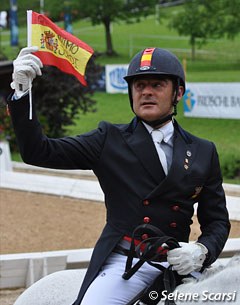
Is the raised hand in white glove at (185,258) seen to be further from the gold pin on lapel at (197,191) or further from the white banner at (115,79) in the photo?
the white banner at (115,79)

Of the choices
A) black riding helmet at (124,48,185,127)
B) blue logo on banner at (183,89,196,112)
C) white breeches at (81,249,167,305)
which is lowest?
blue logo on banner at (183,89,196,112)

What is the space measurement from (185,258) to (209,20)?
28.5 m

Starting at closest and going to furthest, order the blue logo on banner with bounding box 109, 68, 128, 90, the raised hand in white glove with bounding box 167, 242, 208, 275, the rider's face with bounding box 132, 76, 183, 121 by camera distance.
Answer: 1. the raised hand in white glove with bounding box 167, 242, 208, 275
2. the rider's face with bounding box 132, 76, 183, 121
3. the blue logo on banner with bounding box 109, 68, 128, 90

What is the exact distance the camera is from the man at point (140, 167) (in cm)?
327

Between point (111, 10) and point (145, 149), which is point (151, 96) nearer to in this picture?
point (145, 149)

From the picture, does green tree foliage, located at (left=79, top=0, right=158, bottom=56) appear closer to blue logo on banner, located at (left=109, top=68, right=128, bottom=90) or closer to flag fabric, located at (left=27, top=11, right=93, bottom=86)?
blue logo on banner, located at (left=109, top=68, right=128, bottom=90)

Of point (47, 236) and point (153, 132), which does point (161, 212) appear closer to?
point (153, 132)

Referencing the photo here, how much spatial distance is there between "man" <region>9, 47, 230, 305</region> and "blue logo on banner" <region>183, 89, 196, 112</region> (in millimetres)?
12917

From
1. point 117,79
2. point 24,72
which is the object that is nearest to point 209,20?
point 117,79

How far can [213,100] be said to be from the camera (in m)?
16.0

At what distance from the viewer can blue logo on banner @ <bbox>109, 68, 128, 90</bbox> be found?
23028 millimetres

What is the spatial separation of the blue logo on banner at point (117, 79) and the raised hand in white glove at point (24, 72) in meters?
19.6

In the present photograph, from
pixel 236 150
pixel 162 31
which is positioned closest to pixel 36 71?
pixel 236 150
